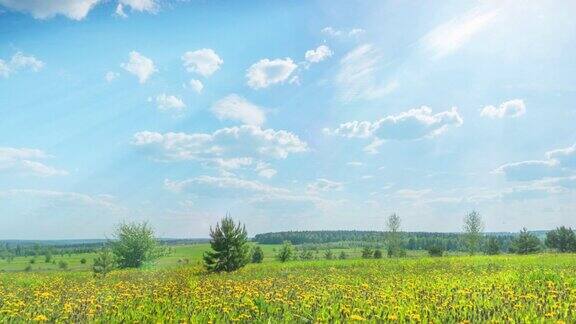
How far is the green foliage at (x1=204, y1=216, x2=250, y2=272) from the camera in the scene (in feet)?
113

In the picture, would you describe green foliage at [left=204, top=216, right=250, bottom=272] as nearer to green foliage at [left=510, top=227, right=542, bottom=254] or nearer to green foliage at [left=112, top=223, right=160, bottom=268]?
green foliage at [left=112, top=223, right=160, bottom=268]

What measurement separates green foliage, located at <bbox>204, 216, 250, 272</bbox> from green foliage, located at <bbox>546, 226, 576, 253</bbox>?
87872mm

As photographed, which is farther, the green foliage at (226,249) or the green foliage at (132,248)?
the green foliage at (132,248)

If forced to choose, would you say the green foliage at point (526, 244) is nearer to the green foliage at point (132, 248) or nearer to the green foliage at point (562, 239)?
the green foliage at point (562, 239)

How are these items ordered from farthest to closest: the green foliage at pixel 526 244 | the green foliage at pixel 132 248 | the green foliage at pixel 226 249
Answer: the green foliage at pixel 526 244 → the green foliage at pixel 132 248 → the green foliage at pixel 226 249

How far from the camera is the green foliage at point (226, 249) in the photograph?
1353 inches

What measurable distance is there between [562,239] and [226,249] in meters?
94.0

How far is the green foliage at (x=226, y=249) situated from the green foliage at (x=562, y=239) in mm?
87872

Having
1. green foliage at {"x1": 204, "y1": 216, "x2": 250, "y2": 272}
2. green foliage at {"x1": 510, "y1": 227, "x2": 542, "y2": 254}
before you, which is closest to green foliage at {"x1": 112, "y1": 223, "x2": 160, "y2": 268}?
green foliage at {"x1": 204, "y1": 216, "x2": 250, "y2": 272}

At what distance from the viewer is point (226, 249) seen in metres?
34.5

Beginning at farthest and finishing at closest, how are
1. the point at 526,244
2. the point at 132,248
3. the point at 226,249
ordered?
the point at 526,244 → the point at 132,248 → the point at 226,249

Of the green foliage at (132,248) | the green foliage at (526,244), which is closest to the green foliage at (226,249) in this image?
the green foliage at (132,248)

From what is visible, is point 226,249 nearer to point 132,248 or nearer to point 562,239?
point 132,248

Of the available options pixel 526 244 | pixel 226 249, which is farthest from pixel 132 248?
pixel 526 244
